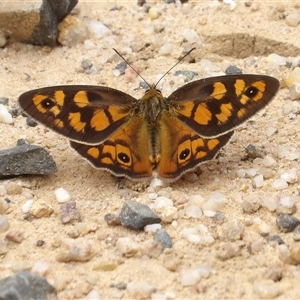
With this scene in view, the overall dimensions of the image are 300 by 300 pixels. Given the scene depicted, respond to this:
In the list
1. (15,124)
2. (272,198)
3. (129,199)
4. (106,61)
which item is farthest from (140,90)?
(272,198)

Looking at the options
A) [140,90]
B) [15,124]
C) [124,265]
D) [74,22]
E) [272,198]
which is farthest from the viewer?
[74,22]

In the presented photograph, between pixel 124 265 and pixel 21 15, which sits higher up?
pixel 21 15

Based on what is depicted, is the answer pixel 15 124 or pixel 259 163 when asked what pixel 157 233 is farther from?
pixel 15 124

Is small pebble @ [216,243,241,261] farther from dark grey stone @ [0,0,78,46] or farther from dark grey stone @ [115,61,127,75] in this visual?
dark grey stone @ [0,0,78,46]

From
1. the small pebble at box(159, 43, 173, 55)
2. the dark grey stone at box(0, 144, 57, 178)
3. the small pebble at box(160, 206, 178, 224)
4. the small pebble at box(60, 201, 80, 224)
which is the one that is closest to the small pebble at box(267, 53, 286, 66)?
the small pebble at box(159, 43, 173, 55)

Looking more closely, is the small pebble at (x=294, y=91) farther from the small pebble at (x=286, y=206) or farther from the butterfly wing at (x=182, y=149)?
the small pebble at (x=286, y=206)

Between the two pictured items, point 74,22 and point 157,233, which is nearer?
point 157,233

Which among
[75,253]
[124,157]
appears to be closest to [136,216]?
[75,253]

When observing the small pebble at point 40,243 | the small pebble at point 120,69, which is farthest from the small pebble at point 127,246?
the small pebble at point 120,69
